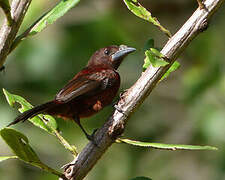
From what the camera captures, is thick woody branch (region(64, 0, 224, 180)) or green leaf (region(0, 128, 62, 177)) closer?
green leaf (region(0, 128, 62, 177))

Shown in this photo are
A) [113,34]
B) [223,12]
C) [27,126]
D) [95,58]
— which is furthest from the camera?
[223,12]

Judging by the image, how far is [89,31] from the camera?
5219 millimetres

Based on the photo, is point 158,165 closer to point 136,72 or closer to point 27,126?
point 136,72

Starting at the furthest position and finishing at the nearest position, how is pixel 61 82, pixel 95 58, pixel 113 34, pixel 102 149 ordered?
pixel 61 82 → pixel 113 34 → pixel 95 58 → pixel 102 149

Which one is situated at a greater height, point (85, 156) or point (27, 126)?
point (85, 156)

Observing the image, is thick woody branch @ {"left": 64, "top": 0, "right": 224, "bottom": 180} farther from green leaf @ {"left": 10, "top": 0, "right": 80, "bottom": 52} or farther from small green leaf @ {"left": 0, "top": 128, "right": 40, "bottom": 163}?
green leaf @ {"left": 10, "top": 0, "right": 80, "bottom": 52}

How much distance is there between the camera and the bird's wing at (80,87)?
3293 mm

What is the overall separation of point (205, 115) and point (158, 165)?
41.3 inches

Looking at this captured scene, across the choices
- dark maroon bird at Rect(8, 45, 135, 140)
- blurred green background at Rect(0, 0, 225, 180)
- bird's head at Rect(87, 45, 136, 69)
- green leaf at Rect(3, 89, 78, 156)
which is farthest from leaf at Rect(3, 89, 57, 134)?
blurred green background at Rect(0, 0, 225, 180)

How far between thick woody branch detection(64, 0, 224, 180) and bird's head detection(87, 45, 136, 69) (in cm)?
223

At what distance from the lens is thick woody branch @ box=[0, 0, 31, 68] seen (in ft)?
6.32

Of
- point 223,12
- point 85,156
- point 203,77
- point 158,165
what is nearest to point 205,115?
point 203,77

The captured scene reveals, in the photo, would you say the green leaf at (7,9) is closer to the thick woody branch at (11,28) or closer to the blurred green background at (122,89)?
the thick woody branch at (11,28)

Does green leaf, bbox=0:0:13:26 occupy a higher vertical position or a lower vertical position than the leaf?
higher
